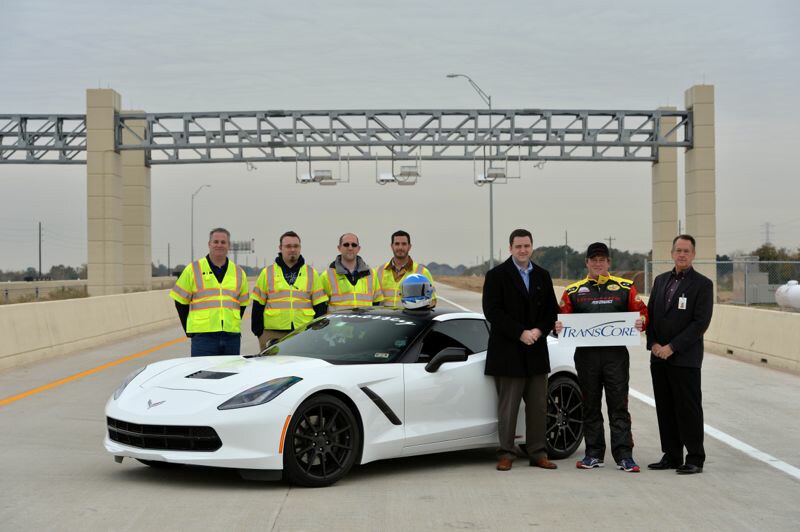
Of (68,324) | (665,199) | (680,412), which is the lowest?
(680,412)

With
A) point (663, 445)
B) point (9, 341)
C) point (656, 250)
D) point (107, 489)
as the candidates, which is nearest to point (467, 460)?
point (663, 445)

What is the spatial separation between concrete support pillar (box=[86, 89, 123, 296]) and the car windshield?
34445 millimetres

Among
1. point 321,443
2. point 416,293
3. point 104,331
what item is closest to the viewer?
point 321,443

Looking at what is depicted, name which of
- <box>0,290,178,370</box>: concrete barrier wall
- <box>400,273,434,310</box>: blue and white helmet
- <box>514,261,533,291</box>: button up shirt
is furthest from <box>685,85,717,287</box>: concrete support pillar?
<box>514,261,533,291</box>: button up shirt

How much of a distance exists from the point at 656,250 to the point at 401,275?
35.4 meters

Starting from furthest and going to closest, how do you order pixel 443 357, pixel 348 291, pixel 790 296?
pixel 790 296
pixel 348 291
pixel 443 357

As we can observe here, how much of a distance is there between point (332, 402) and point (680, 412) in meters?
2.81

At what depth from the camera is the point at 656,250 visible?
45250 mm

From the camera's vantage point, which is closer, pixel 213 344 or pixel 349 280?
pixel 213 344

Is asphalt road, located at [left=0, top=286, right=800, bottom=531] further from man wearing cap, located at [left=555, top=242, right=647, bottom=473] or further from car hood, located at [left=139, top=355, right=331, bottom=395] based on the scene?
car hood, located at [left=139, top=355, right=331, bottom=395]

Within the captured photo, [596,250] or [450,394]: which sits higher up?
[596,250]

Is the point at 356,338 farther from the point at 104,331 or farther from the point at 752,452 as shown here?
the point at 104,331

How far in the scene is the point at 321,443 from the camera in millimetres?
7707

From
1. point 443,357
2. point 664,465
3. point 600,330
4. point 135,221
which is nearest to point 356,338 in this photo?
point 443,357
